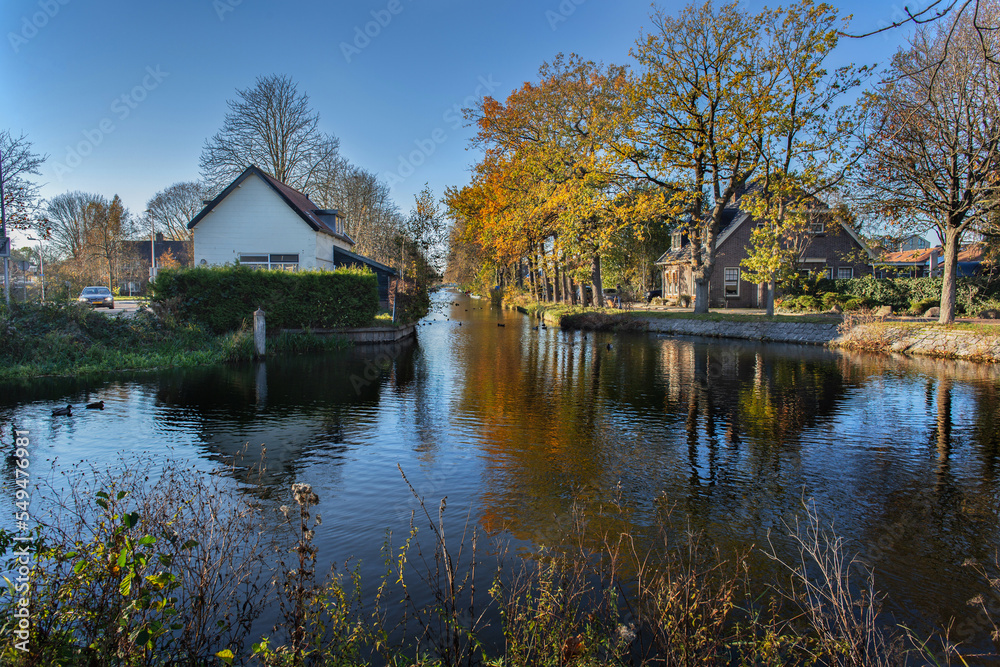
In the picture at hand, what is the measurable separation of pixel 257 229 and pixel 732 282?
99.1ft

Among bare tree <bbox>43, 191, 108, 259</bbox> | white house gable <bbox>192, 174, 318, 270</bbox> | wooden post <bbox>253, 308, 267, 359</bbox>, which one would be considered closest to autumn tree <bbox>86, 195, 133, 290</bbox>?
bare tree <bbox>43, 191, 108, 259</bbox>

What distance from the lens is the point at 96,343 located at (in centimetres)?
1669

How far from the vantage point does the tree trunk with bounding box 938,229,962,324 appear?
69.5 feet

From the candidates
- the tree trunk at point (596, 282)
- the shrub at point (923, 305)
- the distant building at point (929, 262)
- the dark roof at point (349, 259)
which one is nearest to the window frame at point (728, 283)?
the tree trunk at point (596, 282)

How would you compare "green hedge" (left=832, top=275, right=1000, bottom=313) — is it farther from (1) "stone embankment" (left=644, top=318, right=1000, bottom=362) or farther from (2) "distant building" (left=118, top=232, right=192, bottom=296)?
(2) "distant building" (left=118, top=232, right=192, bottom=296)

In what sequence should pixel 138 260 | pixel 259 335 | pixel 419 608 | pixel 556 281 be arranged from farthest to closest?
pixel 138 260 → pixel 556 281 → pixel 259 335 → pixel 419 608

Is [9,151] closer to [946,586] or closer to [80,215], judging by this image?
[946,586]

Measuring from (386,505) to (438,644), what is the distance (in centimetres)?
268

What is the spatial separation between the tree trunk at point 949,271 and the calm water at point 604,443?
592 cm

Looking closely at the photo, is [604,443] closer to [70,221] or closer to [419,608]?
[419,608]

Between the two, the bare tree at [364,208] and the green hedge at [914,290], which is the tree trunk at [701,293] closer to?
the green hedge at [914,290]

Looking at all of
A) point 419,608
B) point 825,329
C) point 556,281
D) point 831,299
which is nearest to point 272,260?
point 556,281

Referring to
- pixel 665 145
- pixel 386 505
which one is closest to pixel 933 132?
pixel 665 145

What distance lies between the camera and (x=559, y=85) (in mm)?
31062
